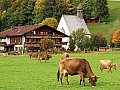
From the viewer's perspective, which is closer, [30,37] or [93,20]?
[30,37]

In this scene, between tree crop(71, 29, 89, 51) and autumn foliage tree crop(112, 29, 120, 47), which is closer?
tree crop(71, 29, 89, 51)

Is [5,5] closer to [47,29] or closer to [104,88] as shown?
[47,29]

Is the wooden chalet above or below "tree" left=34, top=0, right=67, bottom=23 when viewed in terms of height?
below

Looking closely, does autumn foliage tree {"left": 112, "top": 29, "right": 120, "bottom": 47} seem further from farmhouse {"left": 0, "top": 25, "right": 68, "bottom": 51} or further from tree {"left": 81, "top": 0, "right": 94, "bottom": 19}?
tree {"left": 81, "top": 0, "right": 94, "bottom": 19}

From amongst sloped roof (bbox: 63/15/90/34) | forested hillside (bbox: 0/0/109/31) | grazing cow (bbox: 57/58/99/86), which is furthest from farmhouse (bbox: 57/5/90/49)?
grazing cow (bbox: 57/58/99/86)

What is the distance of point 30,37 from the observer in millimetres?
105750

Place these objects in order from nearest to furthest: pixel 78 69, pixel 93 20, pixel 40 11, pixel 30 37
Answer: pixel 78 69 < pixel 30 37 < pixel 40 11 < pixel 93 20

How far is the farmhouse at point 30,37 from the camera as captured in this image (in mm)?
105312

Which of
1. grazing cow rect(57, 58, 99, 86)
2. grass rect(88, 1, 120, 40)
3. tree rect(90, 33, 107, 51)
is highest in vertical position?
grass rect(88, 1, 120, 40)

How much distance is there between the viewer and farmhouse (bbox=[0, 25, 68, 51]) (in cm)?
10531

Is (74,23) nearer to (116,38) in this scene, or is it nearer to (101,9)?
(101,9)

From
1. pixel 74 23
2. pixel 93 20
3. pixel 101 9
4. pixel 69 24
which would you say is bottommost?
pixel 69 24

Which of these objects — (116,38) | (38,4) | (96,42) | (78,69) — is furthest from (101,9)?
(78,69)

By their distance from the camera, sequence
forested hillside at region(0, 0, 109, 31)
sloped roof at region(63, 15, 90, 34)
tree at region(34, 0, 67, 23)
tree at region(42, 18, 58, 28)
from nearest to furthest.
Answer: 1. sloped roof at region(63, 15, 90, 34)
2. tree at region(42, 18, 58, 28)
3. forested hillside at region(0, 0, 109, 31)
4. tree at region(34, 0, 67, 23)
